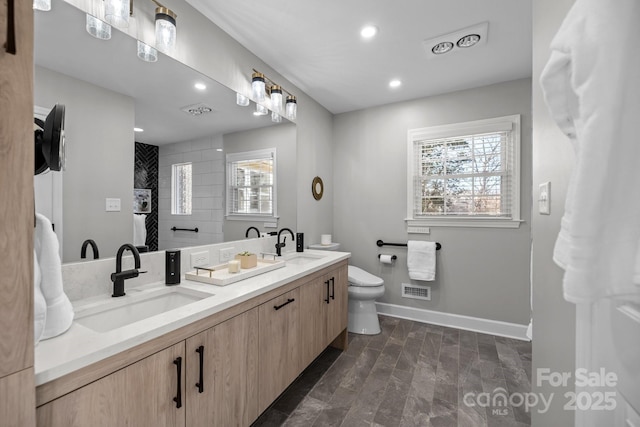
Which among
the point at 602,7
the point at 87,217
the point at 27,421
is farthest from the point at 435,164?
the point at 27,421

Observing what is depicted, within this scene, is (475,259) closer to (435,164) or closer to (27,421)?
(435,164)

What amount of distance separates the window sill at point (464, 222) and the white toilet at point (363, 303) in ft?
2.63

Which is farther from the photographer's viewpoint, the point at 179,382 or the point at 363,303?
the point at 363,303

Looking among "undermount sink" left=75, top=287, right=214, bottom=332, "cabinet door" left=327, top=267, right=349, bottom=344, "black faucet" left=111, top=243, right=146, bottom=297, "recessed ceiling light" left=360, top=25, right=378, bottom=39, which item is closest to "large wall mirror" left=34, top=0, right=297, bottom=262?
"black faucet" left=111, top=243, right=146, bottom=297

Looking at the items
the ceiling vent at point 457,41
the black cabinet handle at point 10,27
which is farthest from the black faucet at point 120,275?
the ceiling vent at point 457,41

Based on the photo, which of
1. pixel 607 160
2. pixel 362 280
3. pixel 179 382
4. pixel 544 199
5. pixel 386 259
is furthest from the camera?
pixel 386 259

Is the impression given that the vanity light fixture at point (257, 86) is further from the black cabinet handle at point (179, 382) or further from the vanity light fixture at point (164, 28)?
the black cabinet handle at point (179, 382)

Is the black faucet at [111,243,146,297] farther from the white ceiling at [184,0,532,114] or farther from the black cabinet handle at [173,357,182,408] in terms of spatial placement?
the white ceiling at [184,0,532,114]

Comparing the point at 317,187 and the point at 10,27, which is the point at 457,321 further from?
the point at 10,27

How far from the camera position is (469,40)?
2076 mm

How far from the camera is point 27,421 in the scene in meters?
0.63

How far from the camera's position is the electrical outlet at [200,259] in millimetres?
1713

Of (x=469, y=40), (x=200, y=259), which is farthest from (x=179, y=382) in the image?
(x=469, y=40)

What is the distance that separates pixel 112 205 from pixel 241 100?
3.78 feet
